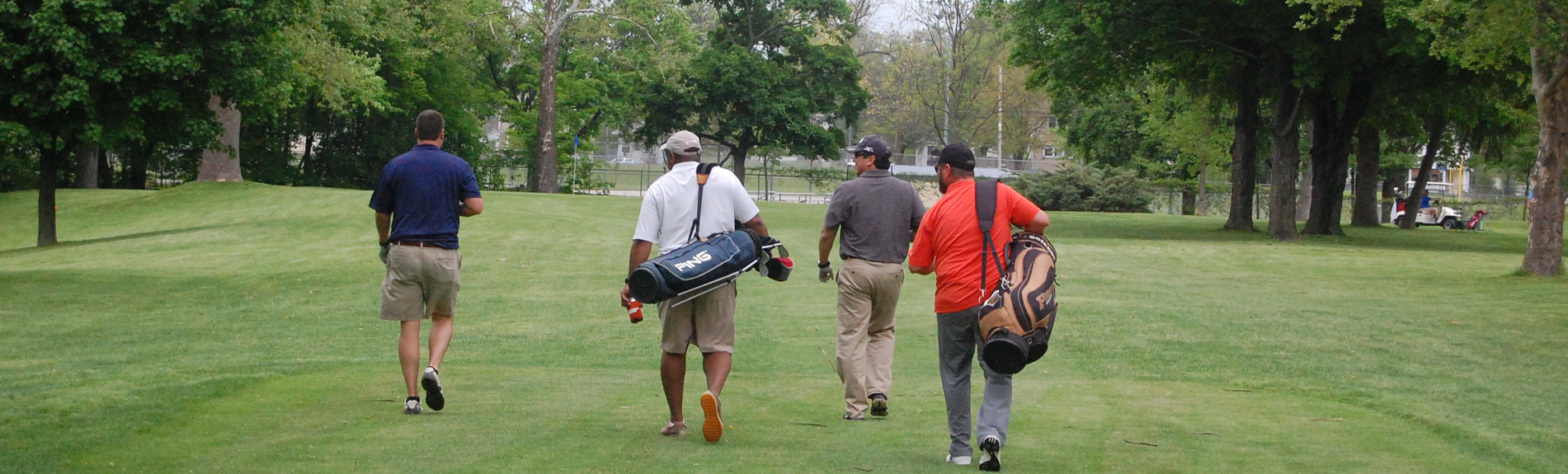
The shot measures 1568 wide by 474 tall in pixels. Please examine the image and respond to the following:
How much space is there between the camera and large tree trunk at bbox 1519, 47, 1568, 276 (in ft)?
64.7

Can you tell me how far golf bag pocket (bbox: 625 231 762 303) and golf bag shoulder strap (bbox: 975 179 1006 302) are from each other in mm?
1212

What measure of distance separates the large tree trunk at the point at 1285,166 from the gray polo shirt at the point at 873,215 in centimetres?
2629

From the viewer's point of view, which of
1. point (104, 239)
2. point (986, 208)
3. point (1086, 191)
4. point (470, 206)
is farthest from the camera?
point (1086, 191)

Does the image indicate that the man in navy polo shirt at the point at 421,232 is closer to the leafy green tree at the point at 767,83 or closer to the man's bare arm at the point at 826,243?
the man's bare arm at the point at 826,243

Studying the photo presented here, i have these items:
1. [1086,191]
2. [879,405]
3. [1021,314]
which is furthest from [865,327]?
[1086,191]

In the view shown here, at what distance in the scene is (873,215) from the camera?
8.09 m

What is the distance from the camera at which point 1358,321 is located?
1482 centimetres

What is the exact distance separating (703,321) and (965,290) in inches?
55.6

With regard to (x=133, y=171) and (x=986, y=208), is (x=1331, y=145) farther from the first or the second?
(x=133, y=171)

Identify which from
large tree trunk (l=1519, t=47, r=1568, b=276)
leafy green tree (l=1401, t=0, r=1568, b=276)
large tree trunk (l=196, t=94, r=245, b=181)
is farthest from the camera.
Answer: large tree trunk (l=196, t=94, r=245, b=181)

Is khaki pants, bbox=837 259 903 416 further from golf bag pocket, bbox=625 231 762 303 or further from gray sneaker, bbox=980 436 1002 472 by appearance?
gray sneaker, bbox=980 436 1002 472

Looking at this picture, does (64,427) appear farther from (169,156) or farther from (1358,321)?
(169,156)

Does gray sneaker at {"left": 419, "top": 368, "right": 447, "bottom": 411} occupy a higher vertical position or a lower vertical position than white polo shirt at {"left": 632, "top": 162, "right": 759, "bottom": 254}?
lower

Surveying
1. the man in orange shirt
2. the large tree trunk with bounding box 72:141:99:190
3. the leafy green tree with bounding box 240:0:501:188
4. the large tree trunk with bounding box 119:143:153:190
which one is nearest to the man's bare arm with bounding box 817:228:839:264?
the man in orange shirt
